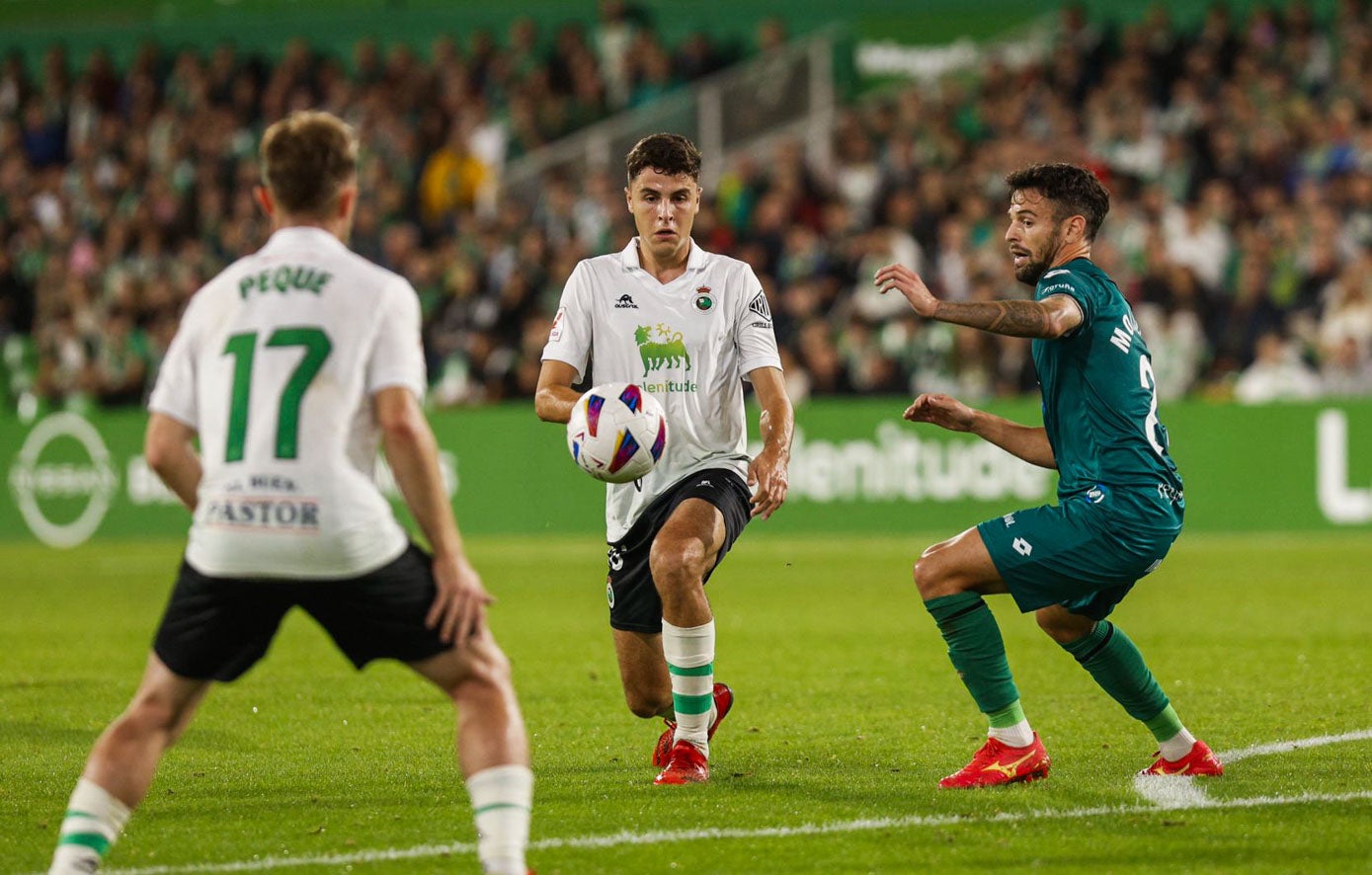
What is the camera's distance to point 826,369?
19266 millimetres

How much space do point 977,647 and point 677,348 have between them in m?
1.71

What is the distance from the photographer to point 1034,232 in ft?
21.7

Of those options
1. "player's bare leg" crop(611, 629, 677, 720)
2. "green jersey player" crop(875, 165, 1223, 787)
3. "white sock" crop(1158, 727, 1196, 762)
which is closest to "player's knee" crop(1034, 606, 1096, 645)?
"green jersey player" crop(875, 165, 1223, 787)

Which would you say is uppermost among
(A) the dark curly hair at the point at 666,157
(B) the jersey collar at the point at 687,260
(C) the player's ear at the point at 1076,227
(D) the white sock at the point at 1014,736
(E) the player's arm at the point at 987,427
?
(A) the dark curly hair at the point at 666,157

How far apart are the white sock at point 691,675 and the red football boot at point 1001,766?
0.95 meters

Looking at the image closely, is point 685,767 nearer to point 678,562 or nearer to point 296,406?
point 678,562

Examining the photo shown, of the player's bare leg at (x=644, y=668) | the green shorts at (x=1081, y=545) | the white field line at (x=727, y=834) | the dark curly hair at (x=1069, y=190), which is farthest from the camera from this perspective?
the player's bare leg at (x=644, y=668)

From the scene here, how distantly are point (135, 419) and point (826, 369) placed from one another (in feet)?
24.8

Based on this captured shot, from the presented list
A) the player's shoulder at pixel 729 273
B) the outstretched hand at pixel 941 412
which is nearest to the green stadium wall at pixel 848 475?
the player's shoulder at pixel 729 273

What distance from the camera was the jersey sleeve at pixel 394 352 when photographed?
4.57 metres

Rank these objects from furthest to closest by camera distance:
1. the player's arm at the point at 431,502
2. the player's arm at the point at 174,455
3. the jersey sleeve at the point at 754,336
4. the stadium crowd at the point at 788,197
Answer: the stadium crowd at the point at 788,197, the jersey sleeve at the point at 754,336, the player's arm at the point at 174,455, the player's arm at the point at 431,502

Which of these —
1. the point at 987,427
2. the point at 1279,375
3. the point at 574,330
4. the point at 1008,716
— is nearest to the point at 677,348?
the point at 574,330

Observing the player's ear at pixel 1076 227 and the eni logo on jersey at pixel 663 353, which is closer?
the player's ear at pixel 1076 227

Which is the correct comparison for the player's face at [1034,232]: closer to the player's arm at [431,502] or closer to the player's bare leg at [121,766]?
the player's arm at [431,502]
